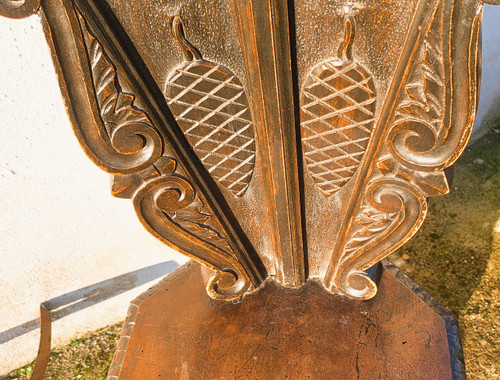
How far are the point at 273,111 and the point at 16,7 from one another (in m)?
0.33

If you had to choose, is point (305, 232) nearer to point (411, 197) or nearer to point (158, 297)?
point (411, 197)

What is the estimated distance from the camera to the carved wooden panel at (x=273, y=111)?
0.52 m

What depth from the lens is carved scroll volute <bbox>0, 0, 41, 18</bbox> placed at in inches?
18.4

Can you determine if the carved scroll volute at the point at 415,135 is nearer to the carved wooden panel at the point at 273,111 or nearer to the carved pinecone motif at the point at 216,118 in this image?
the carved wooden panel at the point at 273,111

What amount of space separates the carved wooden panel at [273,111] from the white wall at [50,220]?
51 centimetres

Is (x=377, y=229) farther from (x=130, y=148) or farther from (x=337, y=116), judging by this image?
→ (x=130, y=148)

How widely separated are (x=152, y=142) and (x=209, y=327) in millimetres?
389

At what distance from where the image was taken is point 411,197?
2.19 ft

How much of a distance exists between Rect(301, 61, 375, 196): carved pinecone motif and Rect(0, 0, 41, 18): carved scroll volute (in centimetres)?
34

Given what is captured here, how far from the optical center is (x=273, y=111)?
623 mm

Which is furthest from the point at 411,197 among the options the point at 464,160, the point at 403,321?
the point at 464,160

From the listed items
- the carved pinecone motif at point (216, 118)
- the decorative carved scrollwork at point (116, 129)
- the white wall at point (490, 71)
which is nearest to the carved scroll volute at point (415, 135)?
the carved pinecone motif at point (216, 118)

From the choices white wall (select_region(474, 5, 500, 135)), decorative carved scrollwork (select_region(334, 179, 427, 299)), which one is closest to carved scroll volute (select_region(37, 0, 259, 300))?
decorative carved scrollwork (select_region(334, 179, 427, 299))

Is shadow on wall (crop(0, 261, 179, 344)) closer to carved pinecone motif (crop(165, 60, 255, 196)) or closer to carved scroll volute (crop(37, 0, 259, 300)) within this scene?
carved scroll volute (crop(37, 0, 259, 300))
